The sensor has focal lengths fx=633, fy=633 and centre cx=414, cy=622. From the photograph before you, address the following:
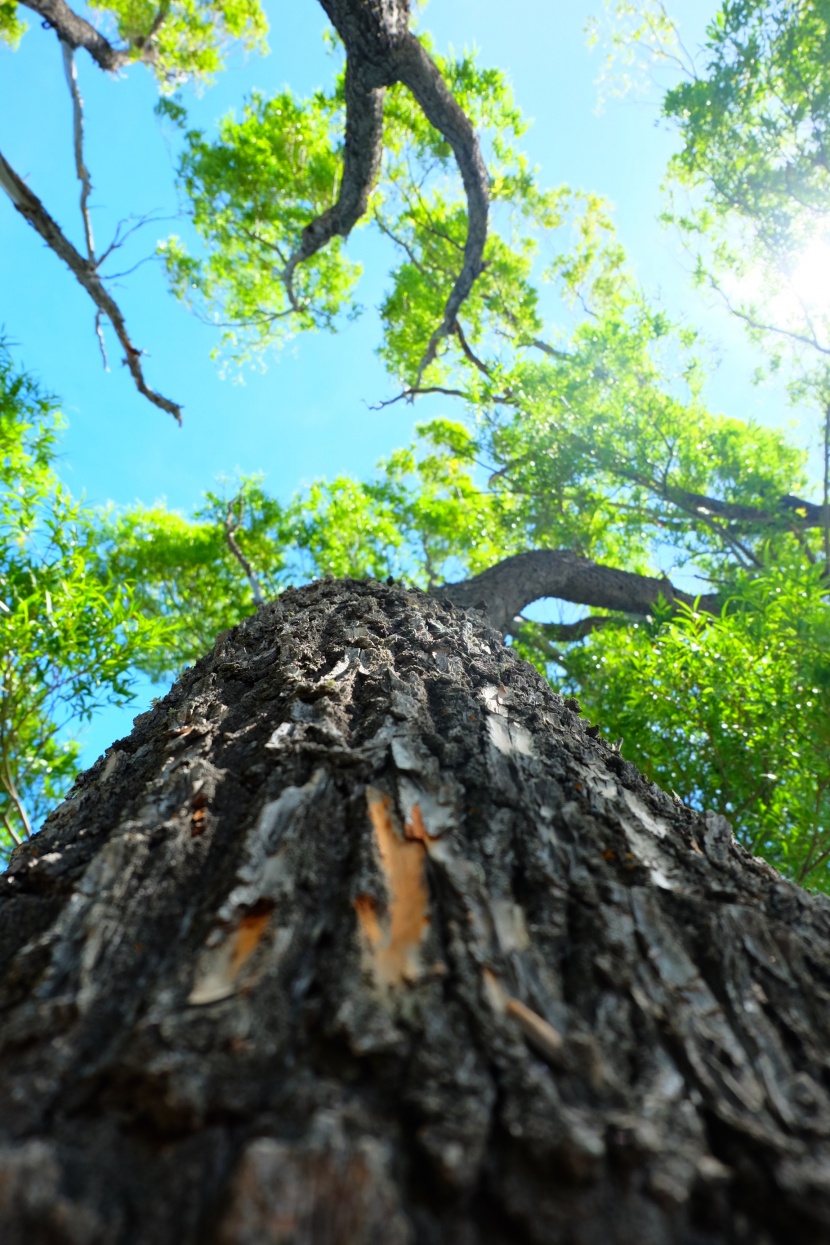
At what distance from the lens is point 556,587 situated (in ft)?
21.3

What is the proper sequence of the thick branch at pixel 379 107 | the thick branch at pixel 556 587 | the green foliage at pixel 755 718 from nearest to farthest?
the green foliage at pixel 755 718 < the thick branch at pixel 379 107 < the thick branch at pixel 556 587

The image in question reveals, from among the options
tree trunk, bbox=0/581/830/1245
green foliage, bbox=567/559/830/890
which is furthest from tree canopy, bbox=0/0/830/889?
tree trunk, bbox=0/581/830/1245

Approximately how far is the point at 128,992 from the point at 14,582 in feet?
16.2

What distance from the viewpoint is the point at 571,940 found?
1.15 meters

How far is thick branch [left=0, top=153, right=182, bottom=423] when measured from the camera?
502cm

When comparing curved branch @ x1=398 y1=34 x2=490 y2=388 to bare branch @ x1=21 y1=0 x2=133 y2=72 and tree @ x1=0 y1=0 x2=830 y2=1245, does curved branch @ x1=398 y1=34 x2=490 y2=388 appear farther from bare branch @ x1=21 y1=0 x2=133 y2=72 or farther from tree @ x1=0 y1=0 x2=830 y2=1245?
tree @ x1=0 y1=0 x2=830 y2=1245

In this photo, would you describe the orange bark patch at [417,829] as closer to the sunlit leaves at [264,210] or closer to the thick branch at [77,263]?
the thick branch at [77,263]

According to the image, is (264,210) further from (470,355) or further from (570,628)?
(570,628)

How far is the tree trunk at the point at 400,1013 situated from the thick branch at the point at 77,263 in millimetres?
5559

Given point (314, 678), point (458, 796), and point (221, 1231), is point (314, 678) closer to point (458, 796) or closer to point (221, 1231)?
point (458, 796)

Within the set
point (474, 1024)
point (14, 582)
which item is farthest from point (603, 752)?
point (14, 582)

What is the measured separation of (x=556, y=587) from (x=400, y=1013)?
5846mm

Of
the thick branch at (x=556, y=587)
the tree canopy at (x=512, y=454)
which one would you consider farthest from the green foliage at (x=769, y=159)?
the thick branch at (x=556, y=587)

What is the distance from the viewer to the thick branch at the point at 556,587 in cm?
573
